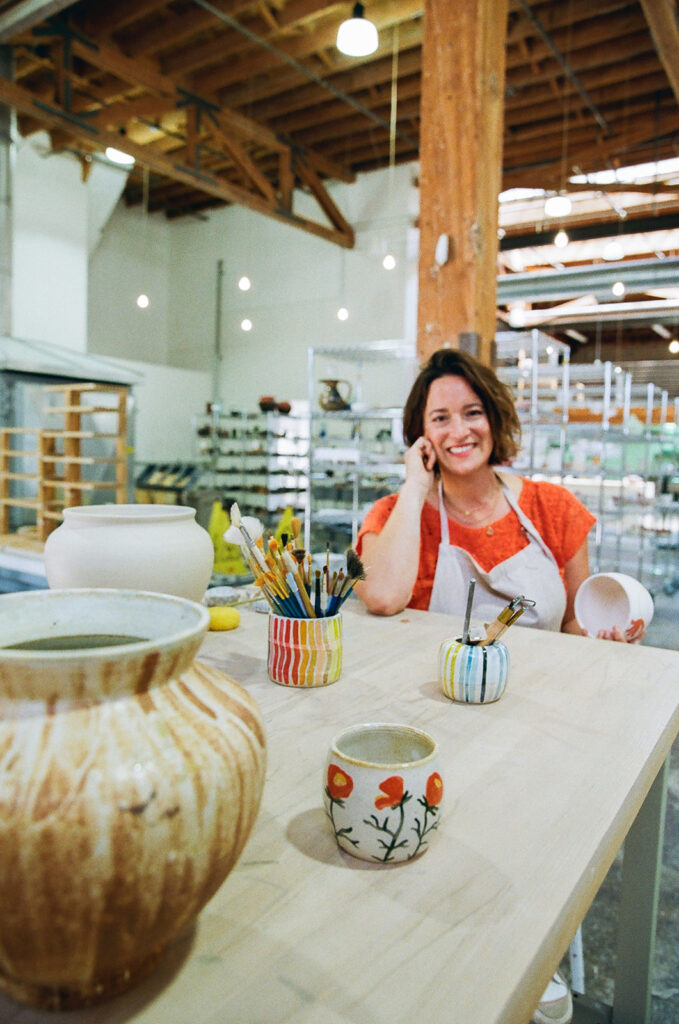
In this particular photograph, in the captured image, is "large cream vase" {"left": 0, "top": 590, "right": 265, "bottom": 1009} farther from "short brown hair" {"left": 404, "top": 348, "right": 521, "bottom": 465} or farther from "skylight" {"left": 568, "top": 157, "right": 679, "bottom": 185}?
"skylight" {"left": 568, "top": 157, "right": 679, "bottom": 185}

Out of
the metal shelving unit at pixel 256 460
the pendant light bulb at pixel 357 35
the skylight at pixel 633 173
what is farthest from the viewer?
the metal shelving unit at pixel 256 460

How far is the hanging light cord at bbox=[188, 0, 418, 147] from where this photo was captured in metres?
5.07

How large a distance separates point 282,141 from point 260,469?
382cm

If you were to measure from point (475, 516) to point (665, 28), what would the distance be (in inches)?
177

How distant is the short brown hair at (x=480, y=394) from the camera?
5.93 ft

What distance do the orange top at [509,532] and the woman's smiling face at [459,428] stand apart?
5.7 inches

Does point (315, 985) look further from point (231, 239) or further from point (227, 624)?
point (231, 239)

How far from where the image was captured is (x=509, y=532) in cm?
178

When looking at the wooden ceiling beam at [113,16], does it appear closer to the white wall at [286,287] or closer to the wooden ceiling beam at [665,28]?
the wooden ceiling beam at [665,28]

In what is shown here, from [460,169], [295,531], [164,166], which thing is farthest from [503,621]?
[164,166]

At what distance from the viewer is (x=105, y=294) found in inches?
400

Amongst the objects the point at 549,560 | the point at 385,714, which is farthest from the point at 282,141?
the point at 385,714

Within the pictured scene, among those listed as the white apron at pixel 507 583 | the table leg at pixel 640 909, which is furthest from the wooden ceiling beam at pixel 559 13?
the table leg at pixel 640 909

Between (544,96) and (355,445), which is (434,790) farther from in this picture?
(544,96)
